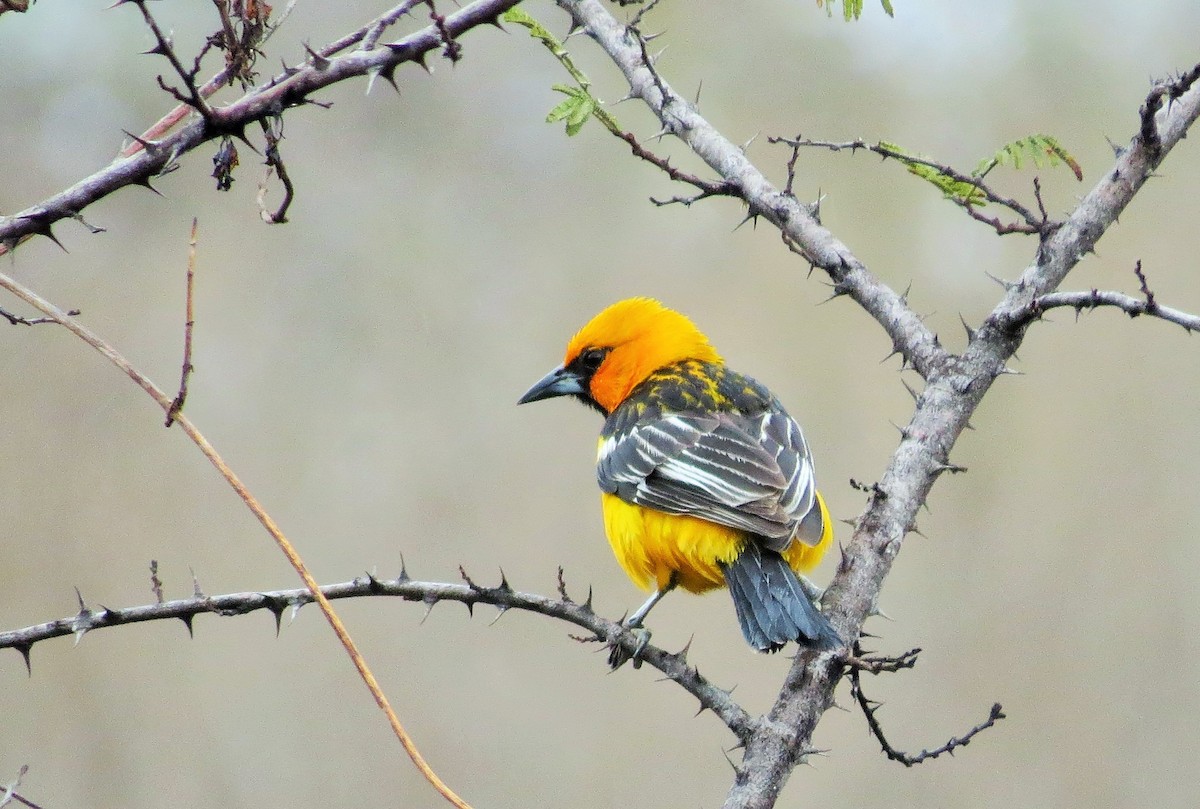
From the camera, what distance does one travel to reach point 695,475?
4.23 metres

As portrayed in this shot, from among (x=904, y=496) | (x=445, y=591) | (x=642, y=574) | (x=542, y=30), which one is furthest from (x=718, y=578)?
(x=542, y=30)

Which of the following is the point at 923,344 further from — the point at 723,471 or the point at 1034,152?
the point at 723,471

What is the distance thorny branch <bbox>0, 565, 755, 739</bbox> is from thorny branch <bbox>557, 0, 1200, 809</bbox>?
19 cm

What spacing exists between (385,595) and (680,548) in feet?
5.51

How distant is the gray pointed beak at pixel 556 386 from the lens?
5.55 metres

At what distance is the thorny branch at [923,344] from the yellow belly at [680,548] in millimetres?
751

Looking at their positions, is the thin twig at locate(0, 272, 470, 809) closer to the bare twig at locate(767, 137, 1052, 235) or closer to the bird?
the bird

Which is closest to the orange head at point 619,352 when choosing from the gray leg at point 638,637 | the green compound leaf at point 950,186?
the gray leg at point 638,637

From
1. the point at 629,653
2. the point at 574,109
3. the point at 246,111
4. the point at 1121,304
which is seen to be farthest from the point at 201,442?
the point at 1121,304

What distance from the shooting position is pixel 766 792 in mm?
2490

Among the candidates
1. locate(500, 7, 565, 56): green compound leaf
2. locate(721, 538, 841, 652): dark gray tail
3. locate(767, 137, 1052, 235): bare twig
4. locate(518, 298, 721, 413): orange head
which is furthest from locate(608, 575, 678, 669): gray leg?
locate(500, 7, 565, 56): green compound leaf

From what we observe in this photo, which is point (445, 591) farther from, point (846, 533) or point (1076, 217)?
point (846, 533)

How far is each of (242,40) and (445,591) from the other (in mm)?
1370

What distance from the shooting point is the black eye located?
5.52 meters
